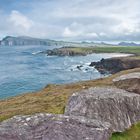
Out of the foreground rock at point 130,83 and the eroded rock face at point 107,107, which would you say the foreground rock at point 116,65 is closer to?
the foreground rock at point 130,83

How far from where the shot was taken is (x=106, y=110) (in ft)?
76.5

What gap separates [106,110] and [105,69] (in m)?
147

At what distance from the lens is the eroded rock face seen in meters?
23.1

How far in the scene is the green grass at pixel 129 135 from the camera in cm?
2265

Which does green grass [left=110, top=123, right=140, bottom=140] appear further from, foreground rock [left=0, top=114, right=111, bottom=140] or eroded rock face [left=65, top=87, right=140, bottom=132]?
foreground rock [left=0, top=114, right=111, bottom=140]

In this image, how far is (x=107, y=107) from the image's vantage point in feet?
76.8

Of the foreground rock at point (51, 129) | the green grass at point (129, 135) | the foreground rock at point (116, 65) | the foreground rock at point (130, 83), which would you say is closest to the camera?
the foreground rock at point (51, 129)

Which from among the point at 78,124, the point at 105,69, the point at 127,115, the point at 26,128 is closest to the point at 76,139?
the point at 78,124

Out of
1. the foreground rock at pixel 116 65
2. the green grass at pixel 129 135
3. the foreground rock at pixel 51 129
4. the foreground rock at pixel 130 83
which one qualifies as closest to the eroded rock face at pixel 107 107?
the green grass at pixel 129 135

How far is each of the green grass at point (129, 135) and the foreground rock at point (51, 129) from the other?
17.5 feet

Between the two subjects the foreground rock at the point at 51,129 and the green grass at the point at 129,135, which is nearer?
the foreground rock at the point at 51,129

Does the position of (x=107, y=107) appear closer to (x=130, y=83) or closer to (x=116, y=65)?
(x=130, y=83)

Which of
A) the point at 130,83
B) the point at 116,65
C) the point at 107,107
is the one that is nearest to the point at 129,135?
the point at 107,107

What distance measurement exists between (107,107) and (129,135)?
8.81 ft
